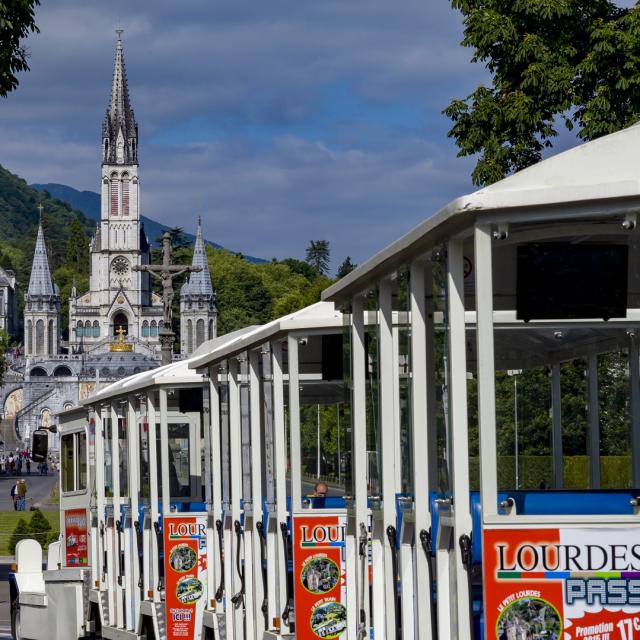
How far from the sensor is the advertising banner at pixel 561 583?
6352 mm

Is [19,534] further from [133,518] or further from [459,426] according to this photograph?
[459,426]

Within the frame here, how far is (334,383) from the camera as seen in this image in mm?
10867

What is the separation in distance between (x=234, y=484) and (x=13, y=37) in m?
5.56

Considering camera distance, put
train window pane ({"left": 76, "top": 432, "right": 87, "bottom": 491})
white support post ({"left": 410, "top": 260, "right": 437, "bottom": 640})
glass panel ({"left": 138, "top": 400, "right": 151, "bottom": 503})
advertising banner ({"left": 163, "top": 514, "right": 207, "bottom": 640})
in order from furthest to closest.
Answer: train window pane ({"left": 76, "top": 432, "right": 87, "bottom": 491}) → glass panel ({"left": 138, "top": 400, "right": 151, "bottom": 503}) → advertising banner ({"left": 163, "top": 514, "right": 207, "bottom": 640}) → white support post ({"left": 410, "top": 260, "right": 437, "bottom": 640})

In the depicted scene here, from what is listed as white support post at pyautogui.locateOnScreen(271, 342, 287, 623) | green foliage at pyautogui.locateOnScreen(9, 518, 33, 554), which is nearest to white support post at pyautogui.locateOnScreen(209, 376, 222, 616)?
white support post at pyautogui.locateOnScreen(271, 342, 287, 623)

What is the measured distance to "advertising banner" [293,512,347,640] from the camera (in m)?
11.1

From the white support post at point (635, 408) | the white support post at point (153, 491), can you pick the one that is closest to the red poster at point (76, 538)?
the white support post at point (153, 491)

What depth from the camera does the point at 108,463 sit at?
61.3ft

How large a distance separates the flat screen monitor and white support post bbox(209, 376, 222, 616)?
23.5ft

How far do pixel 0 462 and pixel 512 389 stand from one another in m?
124

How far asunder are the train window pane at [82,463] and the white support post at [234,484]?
293 inches

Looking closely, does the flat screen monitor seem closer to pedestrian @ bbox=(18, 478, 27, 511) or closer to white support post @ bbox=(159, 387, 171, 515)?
white support post @ bbox=(159, 387, 171, 515)

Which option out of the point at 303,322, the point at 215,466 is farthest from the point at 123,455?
the point at 303,322

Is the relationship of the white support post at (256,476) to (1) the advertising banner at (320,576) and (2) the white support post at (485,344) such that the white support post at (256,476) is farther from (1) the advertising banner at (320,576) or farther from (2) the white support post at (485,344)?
(2) the white support post at (485,344)
